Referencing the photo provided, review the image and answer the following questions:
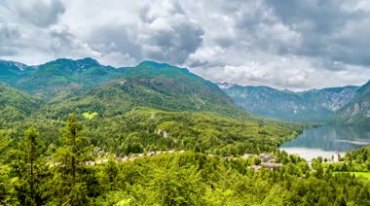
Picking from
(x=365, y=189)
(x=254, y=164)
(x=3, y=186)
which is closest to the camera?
(x=3, y=186)

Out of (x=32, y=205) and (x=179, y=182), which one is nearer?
(x=32, y=205)

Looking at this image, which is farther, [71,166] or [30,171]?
[71,166]

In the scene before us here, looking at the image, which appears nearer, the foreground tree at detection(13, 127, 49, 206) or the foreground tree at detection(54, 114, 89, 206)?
the foreground tree at detection(13, 127, 49, 206)

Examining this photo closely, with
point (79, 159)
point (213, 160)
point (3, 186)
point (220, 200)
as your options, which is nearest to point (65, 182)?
point (79, 159)

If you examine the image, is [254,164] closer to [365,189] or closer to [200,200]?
[365,189]

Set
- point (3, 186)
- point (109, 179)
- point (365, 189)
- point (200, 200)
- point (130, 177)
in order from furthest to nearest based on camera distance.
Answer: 1. point (365, 189)
2. point (130, 177)
3. point (109, 179)
4. point (200, 200)
5. point (3, 186)

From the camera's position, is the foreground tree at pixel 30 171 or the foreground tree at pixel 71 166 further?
the foreground tree at pixel 71 166

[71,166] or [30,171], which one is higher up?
[71,166]

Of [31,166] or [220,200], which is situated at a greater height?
[31,166]

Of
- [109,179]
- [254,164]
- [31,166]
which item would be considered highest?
[31,166]
